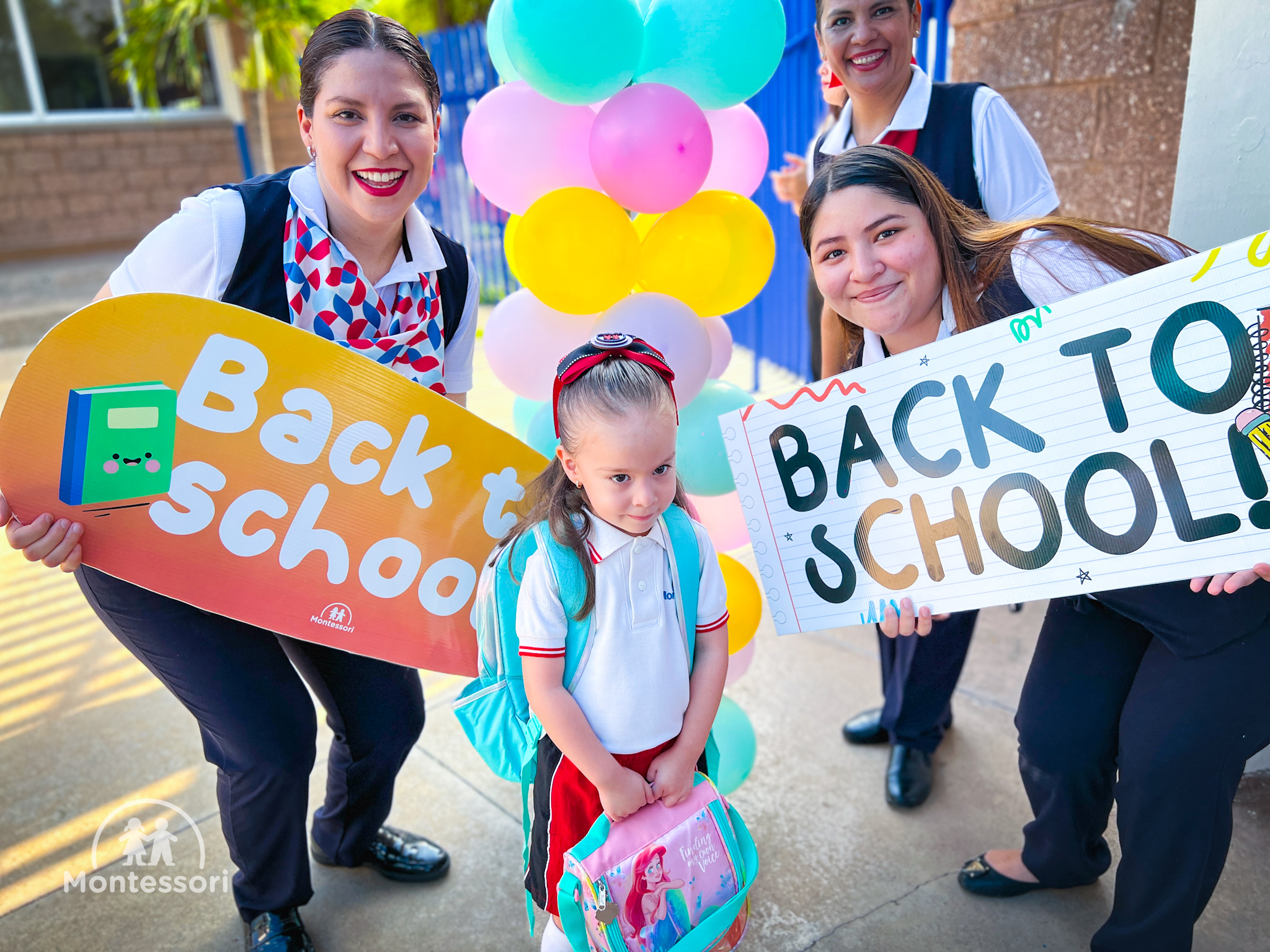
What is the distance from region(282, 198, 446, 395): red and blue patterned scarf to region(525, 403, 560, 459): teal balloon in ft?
0.90

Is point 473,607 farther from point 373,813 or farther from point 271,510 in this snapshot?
point 373,813

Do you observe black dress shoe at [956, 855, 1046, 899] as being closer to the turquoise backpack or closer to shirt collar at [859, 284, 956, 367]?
the turquoise backpack

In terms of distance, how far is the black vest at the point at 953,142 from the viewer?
2.19 m

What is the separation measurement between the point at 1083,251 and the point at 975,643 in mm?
1863

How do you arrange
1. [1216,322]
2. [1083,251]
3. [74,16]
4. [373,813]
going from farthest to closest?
[74,16]
[373,813]
[1083,251]
[1216,322]

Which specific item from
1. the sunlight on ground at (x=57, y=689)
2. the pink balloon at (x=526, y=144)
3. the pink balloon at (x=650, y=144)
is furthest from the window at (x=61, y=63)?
the pink balloon at (x=650, y=144)

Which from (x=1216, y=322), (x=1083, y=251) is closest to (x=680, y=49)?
(x=1083, y=251)

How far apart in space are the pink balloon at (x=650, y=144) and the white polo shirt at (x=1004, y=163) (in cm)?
57

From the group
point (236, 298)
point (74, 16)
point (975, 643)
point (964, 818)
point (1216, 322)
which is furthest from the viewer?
point (74, 16)

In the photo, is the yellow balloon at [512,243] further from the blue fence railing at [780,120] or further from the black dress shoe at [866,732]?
the blue fence railing at [780,120]

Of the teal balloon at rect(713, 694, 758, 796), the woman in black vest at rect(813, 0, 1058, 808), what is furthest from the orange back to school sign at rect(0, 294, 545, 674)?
the woman in black vest at rect(813, 0, 1058, 808)

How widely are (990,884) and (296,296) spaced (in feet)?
6.58

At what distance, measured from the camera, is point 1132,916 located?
1.71 meters

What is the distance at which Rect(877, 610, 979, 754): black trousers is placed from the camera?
233 cm
